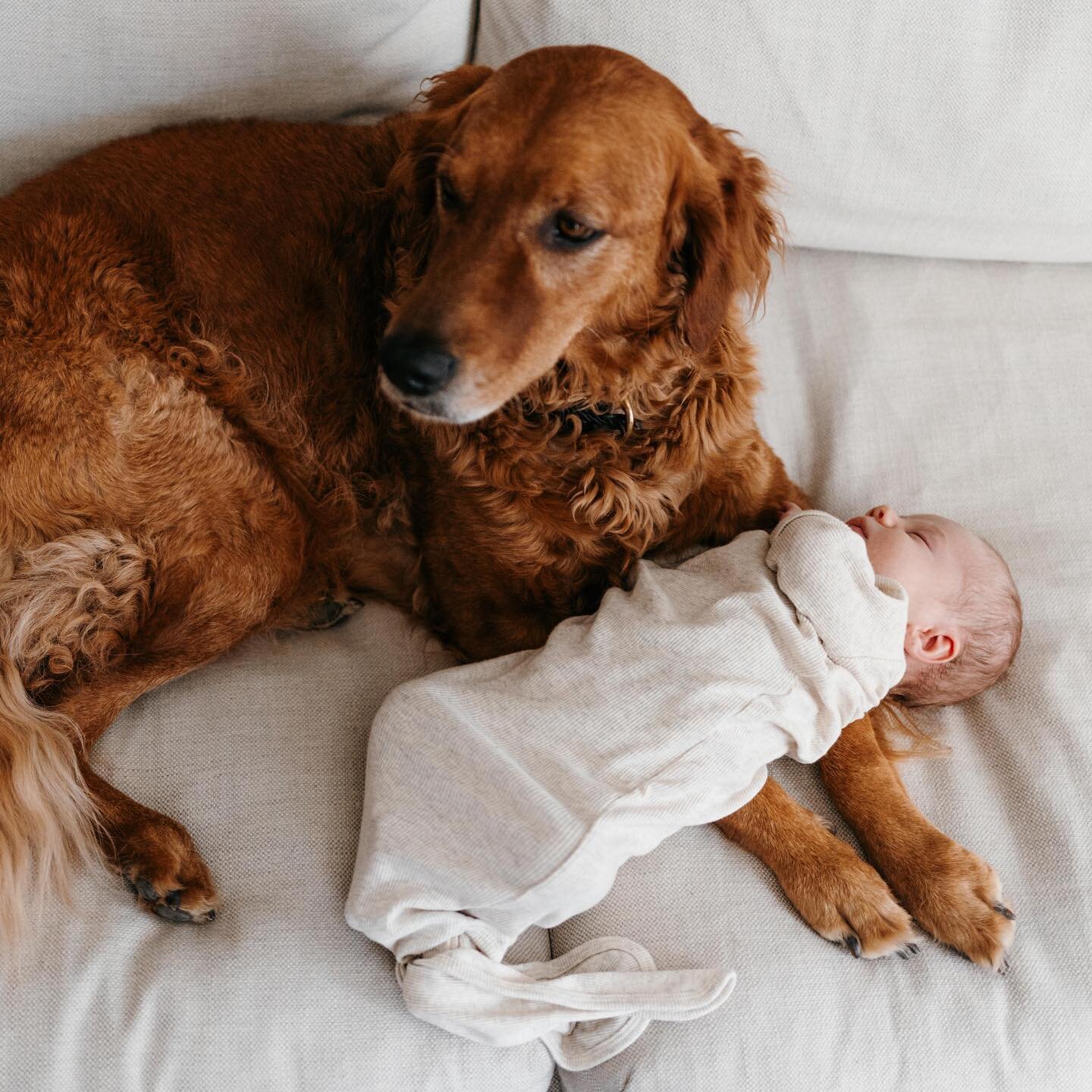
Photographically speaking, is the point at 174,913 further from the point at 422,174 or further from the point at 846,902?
the point at 422,174

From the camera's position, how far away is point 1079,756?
1682mm

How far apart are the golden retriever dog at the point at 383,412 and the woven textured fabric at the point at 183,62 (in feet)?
0.37

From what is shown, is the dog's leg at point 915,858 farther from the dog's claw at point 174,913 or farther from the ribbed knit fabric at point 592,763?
the dog's claw at point 174,913

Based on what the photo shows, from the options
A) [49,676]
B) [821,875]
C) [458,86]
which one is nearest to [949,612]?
[821,875]

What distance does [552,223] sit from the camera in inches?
55.2

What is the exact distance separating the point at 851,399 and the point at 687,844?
3.45ft

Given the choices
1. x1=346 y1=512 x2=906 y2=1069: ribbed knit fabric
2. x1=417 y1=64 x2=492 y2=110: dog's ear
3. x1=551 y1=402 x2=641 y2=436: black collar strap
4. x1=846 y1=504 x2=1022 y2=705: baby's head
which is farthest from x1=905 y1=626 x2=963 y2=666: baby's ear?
x1=417 y1=64 x2=492 y2=110: dog's ear

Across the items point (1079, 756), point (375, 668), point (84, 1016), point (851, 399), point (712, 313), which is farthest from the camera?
point (851, 399)

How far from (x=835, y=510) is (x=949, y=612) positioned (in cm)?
39

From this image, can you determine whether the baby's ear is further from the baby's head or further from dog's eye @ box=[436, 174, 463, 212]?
dog's eye @ box=[436, 174, 463, 212]

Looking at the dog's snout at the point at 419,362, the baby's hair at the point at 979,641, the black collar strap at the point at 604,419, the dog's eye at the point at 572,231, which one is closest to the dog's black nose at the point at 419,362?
the dog's snout at the point at 419,362

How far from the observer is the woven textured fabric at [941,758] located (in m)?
1.42

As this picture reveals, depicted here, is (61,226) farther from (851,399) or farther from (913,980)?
(913,980)

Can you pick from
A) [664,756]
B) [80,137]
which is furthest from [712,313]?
[80,137]
